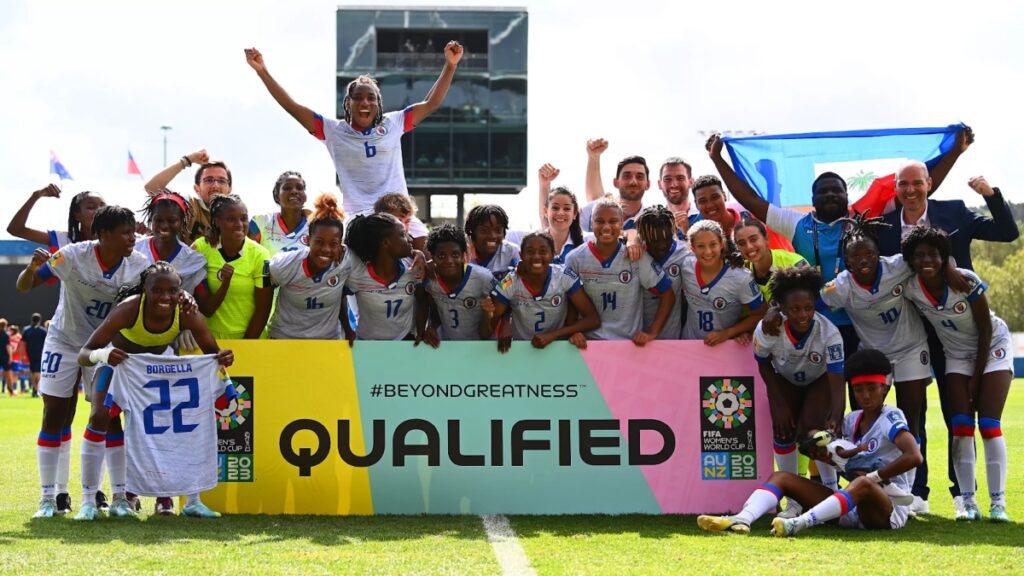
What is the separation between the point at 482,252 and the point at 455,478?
1616 mm

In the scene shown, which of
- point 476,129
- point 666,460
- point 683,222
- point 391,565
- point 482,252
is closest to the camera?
point 391,565

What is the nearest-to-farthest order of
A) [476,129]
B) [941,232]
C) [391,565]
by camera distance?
[391,565], [941,232], [476,129]

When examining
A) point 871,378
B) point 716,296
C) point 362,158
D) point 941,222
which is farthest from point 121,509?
point 941,222

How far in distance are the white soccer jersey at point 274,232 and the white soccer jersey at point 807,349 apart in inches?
141

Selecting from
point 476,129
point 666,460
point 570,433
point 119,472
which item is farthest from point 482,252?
point 476,129

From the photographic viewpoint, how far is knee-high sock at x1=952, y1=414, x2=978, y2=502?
22.7ft

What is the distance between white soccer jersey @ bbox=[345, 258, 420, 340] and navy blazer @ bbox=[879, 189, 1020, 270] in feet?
10.7

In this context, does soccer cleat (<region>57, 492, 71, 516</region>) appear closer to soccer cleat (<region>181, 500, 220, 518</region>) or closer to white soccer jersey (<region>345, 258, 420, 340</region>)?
soccer cleat (<region>181, 500, 220, 518</region>)

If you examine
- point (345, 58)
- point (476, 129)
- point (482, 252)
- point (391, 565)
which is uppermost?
point (345, 58)

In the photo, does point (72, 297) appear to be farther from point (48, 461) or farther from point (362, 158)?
point (362, 158)

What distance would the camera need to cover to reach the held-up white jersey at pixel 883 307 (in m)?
6.96

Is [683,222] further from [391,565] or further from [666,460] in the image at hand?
[391,565]

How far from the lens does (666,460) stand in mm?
7227

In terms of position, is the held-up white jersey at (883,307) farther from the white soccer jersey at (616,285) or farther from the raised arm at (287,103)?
the raised arm at (287,103)
